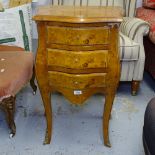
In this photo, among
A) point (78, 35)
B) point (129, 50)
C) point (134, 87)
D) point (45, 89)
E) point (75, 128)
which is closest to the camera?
point (78, 35)

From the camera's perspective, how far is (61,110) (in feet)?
5.59

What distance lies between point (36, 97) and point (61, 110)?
0.27 metres

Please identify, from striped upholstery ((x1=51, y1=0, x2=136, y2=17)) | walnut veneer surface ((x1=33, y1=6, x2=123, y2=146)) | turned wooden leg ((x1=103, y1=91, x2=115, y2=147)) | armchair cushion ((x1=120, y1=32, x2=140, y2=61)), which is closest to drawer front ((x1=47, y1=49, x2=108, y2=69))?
walnut veneer surface ((x1=33, y1=6, x2=123, y2=146))

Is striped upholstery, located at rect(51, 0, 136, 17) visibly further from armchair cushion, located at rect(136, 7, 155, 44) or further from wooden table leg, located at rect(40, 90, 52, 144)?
wooden table leg, located at rect(40, 90, 52, 144)

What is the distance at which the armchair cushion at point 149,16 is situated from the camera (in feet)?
5.95

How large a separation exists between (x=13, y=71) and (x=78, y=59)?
44 centimetres

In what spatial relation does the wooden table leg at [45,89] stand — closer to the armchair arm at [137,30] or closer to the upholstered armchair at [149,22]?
the armchair arm at [137,30]

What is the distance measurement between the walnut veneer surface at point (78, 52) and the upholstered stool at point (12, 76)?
0.19 meters

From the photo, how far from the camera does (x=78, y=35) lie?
3.65 ft

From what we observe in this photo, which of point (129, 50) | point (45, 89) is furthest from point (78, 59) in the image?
point (129, 50)

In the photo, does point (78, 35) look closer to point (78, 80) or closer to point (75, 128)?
point (78, 80)

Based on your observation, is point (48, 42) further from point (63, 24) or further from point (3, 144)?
point (3, 144)

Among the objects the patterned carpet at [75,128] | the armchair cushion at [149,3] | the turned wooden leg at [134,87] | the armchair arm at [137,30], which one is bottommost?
the patterned carpet at [75,128]

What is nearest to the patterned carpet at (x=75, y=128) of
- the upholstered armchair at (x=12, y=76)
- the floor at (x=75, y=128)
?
the floor at (x=75, y=128)
